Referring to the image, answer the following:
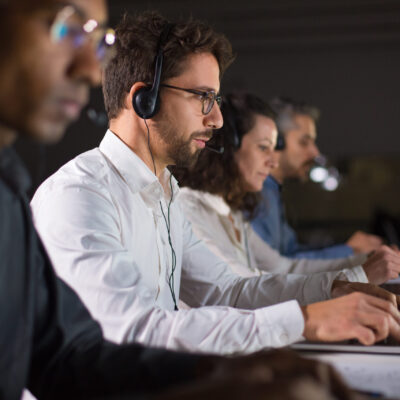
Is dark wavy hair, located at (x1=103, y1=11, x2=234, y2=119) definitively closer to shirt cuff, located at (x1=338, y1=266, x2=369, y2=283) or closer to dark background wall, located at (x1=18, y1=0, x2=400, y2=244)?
shirt cuff, located at (x1=338, y1=266, x2=369, y2=283)

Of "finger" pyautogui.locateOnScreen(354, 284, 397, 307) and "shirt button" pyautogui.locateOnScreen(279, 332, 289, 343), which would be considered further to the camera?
"finger" pyautogui.locateOnScreen(354, 284, 397, 307)

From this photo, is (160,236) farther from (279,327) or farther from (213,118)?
(279,327)

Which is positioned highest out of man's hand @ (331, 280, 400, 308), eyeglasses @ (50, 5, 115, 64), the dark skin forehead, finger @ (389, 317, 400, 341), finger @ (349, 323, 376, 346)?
the dark skin forehead

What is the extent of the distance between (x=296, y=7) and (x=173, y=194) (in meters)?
4.33

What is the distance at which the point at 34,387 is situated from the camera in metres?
0.88

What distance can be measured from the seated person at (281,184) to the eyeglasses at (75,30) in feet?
6.48

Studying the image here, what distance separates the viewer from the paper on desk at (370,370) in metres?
0.84

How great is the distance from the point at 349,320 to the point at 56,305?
0.51 m

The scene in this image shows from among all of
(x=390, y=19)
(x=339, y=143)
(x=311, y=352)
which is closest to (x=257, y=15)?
(x=390, y=19)

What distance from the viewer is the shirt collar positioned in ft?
4.41

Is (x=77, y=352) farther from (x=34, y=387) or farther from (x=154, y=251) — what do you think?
(x=154, y=251)

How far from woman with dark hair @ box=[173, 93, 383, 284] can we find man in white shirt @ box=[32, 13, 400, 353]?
1.68 ft

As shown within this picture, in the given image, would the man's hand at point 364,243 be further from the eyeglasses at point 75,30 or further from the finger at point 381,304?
the eyeglasses at point 75,30

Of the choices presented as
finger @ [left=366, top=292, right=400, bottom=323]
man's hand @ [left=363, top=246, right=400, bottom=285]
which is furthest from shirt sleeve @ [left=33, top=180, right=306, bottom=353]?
man's hand @ [left=363, top=246, right=400, bottom=285]
